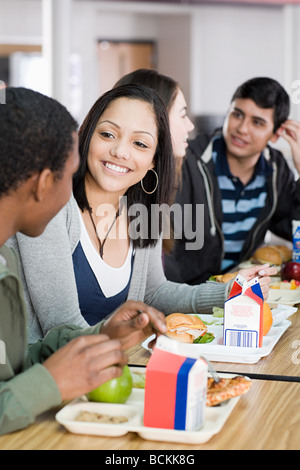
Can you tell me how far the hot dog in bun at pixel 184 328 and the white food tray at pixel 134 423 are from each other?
16.1 inches

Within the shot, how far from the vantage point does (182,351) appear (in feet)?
3.69

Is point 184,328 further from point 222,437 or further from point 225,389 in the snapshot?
point 222,437

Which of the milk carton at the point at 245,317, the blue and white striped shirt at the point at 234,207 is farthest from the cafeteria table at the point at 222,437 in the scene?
the blue and white striped shirt at the point at 234,207

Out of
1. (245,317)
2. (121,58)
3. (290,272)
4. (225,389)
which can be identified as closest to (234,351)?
(245,317)

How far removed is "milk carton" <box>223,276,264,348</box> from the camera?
1585 mm

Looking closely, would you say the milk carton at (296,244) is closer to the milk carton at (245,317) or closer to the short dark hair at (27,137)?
the milk carton at (245,317)

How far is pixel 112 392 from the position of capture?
1.21 meters

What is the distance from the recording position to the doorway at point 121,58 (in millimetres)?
9312

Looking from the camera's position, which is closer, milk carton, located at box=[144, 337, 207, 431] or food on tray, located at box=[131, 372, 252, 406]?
milk carton, located at box=[144, 337, 207, 431]

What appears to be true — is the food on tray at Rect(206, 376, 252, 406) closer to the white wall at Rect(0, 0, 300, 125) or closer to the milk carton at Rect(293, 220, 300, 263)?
the milk carton at Rect(293, 220, 300, 263)

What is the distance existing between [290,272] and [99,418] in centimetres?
154

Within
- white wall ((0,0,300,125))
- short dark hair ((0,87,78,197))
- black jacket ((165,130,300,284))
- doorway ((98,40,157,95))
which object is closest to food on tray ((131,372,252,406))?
short dark hair ((0,87,78,197))

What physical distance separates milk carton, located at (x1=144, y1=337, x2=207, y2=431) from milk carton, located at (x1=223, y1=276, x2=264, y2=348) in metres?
0.48
